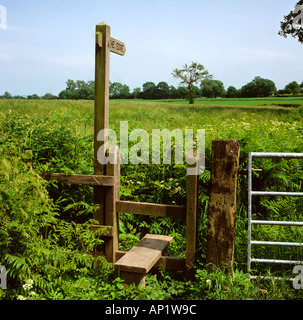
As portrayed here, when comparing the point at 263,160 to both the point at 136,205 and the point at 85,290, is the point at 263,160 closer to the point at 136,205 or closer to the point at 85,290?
the point at 136,205

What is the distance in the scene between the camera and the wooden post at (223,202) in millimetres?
3529

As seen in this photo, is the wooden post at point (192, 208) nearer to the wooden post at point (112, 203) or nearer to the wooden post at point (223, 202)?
the wooden post at point (223, 202)

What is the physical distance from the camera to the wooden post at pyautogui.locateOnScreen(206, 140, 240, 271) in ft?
11.6

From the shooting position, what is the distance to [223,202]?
3.58m

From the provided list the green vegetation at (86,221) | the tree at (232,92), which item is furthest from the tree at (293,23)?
the tree at (232,92)

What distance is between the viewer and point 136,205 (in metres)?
4.05

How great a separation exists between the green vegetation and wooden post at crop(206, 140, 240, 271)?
0.18 m

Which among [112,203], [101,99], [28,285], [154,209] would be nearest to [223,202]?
[154,209]

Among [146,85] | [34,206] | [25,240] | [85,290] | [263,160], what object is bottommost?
[85,290]

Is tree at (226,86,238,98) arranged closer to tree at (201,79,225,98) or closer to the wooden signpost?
tree at (201,79,225,98)

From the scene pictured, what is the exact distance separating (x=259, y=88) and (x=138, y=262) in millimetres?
83770

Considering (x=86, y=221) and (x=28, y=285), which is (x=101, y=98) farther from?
(x=28, y=285)

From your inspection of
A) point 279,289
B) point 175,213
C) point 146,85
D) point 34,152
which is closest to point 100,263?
point 175,213

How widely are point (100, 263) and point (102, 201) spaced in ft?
2.25
